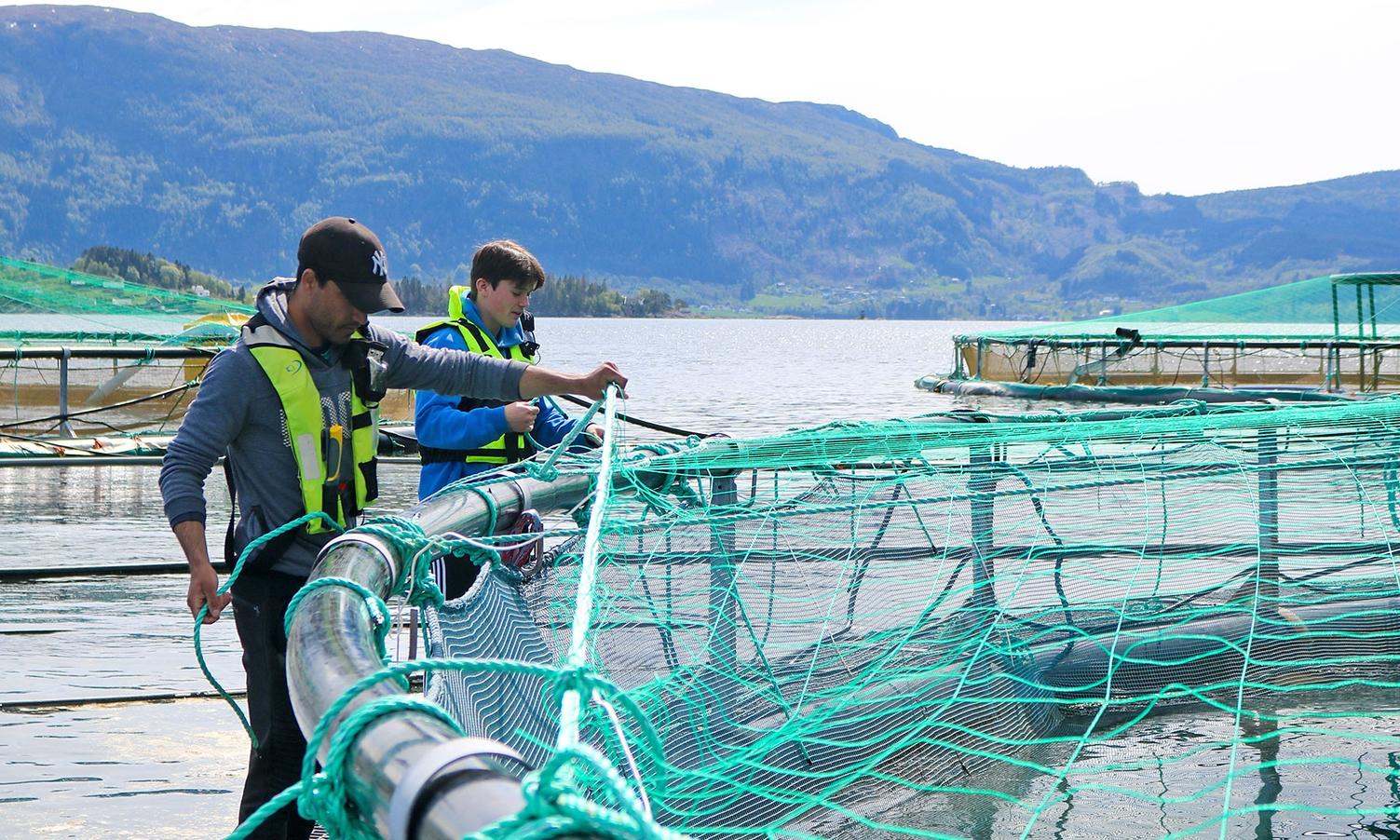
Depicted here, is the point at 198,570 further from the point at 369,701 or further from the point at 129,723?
the point at 129,723

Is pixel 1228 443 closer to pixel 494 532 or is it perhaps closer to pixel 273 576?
pixel 494 532

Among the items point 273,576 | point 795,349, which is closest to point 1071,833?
point 273,576

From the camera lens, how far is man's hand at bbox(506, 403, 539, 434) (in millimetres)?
4652

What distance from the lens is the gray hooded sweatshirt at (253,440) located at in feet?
11.4

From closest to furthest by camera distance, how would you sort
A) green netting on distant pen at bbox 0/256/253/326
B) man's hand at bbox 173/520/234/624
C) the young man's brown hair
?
man's hand at bbox 173/520/234/624 → the young man's brown hair → green netting on distant pen at bbox 0/256/253/326

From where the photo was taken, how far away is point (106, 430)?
2106cm

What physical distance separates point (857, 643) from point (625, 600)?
841mm

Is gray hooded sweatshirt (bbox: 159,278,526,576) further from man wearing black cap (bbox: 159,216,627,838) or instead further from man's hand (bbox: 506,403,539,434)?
man's hand (bbox: 506,403,539,434)

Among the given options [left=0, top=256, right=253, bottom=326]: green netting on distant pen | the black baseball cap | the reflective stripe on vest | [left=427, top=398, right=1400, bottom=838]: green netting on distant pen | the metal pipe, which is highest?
[left=0, top=256, right=253, bottom=326]: green netting on distant pen

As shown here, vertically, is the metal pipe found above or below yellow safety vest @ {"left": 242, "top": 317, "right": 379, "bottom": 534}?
below

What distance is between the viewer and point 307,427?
3.61m

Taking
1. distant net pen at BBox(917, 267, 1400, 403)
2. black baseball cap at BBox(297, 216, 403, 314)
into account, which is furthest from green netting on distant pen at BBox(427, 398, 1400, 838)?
distant net pen at BBox(917, 267, 1400, 403)

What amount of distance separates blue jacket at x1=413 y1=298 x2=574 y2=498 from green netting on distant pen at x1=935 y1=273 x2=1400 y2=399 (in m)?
31.1

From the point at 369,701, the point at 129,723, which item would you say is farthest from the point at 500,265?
the point at 369,701
